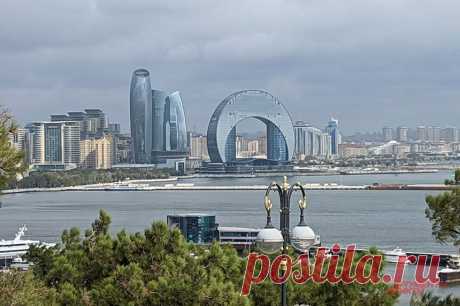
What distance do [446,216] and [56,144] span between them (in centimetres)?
6868

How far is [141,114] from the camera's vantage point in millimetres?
69938

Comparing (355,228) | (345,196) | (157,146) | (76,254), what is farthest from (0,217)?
(157,146)

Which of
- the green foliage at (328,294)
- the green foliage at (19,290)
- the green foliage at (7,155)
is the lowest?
the green foliage at (328,294)

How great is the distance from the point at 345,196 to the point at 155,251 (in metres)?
34.0

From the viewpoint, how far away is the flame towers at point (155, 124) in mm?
69375

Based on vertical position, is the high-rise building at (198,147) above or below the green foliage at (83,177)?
above

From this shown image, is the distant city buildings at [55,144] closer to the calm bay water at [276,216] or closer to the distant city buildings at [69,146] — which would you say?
the distant city buildings at [69,146]

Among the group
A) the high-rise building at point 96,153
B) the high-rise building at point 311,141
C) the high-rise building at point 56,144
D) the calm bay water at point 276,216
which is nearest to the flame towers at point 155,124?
the high-rise building at point 96,153

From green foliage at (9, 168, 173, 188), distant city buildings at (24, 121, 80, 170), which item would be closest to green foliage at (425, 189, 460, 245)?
green foliage at (9, 168, 173, 188)

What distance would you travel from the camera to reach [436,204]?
16.3 ft

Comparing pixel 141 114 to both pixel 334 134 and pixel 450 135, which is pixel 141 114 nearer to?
pixel 334 134

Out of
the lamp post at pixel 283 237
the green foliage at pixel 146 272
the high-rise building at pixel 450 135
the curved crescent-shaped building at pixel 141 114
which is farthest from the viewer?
the high-rise building at pixel 450 135

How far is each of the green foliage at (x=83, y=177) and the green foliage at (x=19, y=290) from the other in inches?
1572

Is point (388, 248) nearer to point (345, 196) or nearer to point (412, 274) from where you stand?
point (412, 274)
